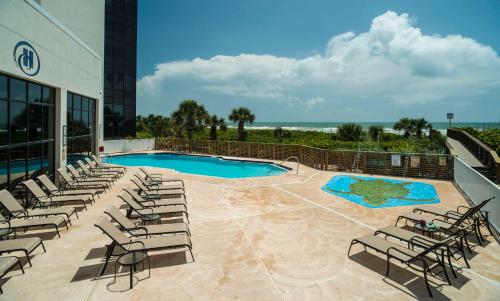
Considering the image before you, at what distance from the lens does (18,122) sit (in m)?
8.47

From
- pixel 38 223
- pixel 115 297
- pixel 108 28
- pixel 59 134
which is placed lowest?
pixel 115 297

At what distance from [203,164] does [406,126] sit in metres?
25.5

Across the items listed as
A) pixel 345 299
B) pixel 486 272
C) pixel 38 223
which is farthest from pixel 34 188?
pixel 486 272

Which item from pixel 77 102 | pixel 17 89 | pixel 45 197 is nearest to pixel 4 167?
pixel 45 197

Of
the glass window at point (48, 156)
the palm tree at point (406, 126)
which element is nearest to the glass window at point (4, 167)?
the glass window at point (48, 156)

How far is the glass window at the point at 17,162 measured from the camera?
26.9 feet

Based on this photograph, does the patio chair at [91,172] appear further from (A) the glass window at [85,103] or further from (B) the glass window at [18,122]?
(B) the glass window at [18,122]

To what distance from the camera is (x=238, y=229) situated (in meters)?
7.15

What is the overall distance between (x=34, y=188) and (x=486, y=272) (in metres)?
10.7

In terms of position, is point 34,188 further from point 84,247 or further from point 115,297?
point 115,297

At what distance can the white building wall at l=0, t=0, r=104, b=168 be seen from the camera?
296 inches

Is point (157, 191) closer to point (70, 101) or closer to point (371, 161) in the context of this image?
point (70, 101)

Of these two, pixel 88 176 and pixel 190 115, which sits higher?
pixel 190 115

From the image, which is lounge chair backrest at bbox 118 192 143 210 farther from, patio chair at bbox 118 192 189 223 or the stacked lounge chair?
the stacked lounge chair
